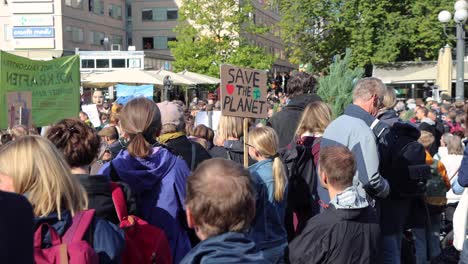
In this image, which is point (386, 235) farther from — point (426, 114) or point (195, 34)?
point (195, 34)

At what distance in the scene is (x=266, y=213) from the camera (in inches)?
204

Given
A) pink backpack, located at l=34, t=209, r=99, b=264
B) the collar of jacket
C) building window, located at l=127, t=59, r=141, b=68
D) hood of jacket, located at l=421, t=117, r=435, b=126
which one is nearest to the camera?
pink backpack, located at l=34, t=209, r=99, b=264

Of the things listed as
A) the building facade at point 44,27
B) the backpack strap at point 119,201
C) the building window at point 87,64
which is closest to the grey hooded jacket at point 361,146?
the backpack strap at point 119,201

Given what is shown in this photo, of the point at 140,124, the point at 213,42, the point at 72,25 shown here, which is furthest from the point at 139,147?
the point at 72,25

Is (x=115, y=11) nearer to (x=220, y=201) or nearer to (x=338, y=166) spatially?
(x=338, y=166)

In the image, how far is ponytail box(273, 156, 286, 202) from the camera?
17.4ft

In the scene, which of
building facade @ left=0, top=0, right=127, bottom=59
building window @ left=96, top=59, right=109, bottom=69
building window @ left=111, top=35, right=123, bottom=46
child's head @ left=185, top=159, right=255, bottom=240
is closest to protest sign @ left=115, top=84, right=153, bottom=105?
child's head @ left=185, top=159, right=255, bottom=240

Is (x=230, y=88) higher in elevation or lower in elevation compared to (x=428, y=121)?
higher

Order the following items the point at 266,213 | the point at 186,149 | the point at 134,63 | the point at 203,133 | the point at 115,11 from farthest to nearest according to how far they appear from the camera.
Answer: the point at 115,11 < the point at 134,63 < the point at 203,133 < the point at 186,149 < the point at 266,213

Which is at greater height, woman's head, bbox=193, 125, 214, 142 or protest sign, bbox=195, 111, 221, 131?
protest sign, bbox=195, 111, 221, 131

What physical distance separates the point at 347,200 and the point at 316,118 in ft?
5.59

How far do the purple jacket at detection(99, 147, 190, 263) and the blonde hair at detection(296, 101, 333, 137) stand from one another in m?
2.00

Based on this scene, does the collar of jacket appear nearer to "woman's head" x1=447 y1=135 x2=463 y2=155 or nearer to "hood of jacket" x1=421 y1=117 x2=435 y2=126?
"woman's head" x1=447 y1=135 x2=463 y2=155

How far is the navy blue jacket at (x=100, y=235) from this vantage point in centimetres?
324
